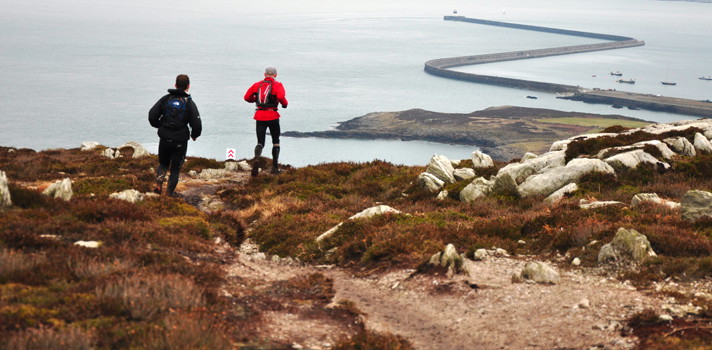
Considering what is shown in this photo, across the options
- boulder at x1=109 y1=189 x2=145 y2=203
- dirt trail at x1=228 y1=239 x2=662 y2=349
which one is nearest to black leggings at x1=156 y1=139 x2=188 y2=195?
boulder at x1=109 y1=189 x2=145 y2=203

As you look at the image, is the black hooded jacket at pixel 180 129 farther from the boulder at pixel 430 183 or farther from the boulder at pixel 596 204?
the boulder at pixel 596 204

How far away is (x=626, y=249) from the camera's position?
37.4ft

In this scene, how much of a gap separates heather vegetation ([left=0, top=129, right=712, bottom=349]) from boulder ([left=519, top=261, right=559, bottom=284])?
1.09 meters

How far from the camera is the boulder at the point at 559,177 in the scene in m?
18.3

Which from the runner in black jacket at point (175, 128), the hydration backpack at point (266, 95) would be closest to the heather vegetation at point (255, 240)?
the runner in black jacket at point (175, 128)

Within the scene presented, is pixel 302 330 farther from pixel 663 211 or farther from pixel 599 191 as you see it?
pixel 599 191

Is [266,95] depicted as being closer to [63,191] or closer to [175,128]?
[175,128]

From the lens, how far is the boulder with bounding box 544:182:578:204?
56.2 feet

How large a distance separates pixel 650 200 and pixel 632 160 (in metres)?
4.44

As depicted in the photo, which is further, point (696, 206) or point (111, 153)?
point (111, 153)

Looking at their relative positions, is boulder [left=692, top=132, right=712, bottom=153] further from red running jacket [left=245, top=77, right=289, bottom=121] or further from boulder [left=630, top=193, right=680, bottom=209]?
red running jacket [left=245, top=77, right=289, bottom=121]

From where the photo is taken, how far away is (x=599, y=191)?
57.8 feet

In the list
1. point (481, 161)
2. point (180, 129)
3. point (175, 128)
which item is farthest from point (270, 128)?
point (481, 161)

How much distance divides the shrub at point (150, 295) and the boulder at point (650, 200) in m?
10.9
